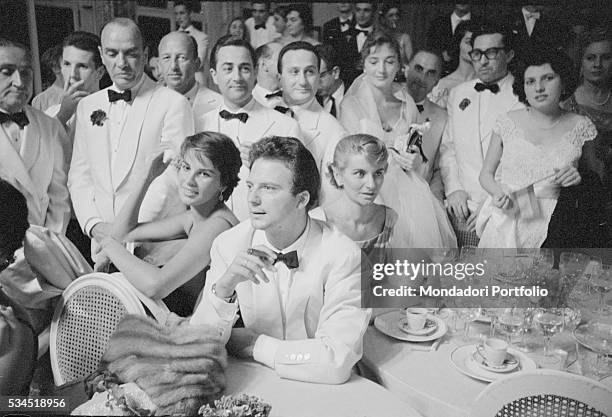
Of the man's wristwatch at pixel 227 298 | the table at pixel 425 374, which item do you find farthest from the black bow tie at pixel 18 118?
the table at pixel 425 374

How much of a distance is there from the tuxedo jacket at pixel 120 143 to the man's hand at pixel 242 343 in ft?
2.55

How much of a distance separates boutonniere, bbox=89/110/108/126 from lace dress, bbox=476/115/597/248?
5.76 ft

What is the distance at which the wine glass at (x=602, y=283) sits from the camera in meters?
2.49

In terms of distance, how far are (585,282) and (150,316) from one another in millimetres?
1962

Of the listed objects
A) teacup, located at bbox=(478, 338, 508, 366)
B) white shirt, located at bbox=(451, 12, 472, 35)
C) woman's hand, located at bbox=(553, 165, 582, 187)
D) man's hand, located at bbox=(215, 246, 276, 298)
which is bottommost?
teacup, located at bbox=(478, 338, 508, 366)

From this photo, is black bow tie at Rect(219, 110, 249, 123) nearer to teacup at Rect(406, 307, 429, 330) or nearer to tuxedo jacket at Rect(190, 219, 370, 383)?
tuxedo jacket at Rect(190, 219, 370, 383)

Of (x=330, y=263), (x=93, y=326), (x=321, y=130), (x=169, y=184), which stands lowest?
(x=93, y=326)

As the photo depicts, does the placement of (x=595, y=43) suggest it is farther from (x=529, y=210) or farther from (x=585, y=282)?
(x=585, y=282)

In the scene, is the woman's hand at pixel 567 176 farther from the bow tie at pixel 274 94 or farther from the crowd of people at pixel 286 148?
the bow tie at pixel 274 94

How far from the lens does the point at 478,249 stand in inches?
99.6

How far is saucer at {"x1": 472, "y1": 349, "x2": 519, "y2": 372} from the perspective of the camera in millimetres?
2123

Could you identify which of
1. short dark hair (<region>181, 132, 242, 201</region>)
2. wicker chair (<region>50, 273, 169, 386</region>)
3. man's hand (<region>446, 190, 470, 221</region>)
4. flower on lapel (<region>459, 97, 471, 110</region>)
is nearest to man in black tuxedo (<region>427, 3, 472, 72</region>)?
flower on lapel (<region>459, 97, 471, 110</region>)

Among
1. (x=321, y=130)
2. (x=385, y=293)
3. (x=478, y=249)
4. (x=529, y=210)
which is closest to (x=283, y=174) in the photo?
(x=321, y=130)

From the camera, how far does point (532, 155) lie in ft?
8.12
